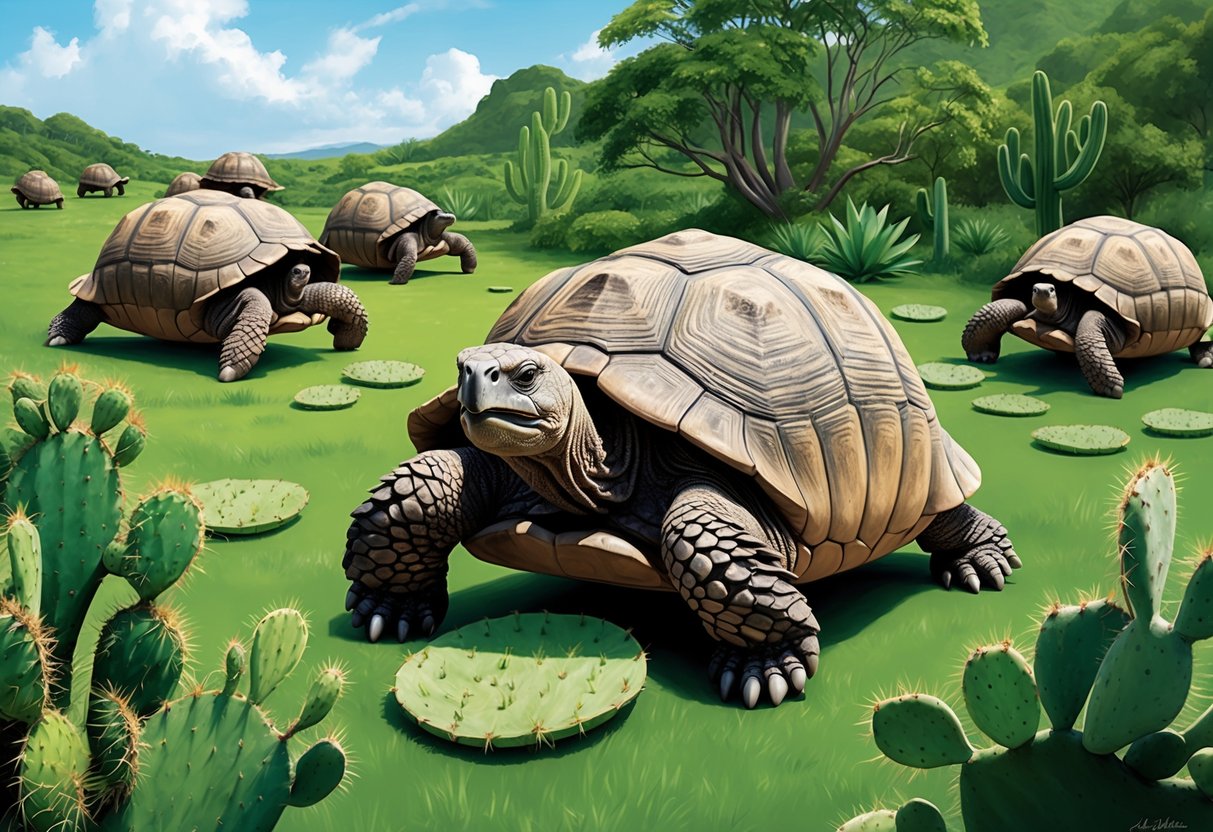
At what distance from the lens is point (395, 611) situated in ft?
11.3

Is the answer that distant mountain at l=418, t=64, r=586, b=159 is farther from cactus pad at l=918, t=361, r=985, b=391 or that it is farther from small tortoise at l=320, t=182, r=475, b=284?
cactus pad at l=918, t=361, r=985, b=391

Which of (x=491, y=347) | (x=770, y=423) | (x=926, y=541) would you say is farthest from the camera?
(x=926, y=541)

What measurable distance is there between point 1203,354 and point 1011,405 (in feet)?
7.98

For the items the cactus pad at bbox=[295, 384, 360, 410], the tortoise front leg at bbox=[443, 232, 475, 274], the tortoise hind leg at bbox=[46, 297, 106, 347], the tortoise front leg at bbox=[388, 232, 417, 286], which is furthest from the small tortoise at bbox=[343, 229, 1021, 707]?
the tortoise front leg at bbox=[443, 232, 475, 274]

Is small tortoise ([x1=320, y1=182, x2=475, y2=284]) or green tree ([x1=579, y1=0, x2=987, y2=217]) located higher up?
green tree ([x1=579, y1=0, x2=987, y2=217])

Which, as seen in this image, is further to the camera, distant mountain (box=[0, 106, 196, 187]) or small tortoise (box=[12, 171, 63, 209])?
distant mountain (box=[0, 106, 196, 187])

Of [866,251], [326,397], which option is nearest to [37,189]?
[866,251]

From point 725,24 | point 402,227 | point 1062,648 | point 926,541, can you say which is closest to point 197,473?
point 926,541

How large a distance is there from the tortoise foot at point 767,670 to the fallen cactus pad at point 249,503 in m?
2.30

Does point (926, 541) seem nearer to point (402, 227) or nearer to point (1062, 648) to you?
point (1062, 648)

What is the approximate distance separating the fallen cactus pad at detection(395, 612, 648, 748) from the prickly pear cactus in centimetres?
130

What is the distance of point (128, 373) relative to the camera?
7.18 m

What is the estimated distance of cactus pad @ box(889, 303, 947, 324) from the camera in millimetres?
9992

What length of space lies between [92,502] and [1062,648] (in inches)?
76.4
